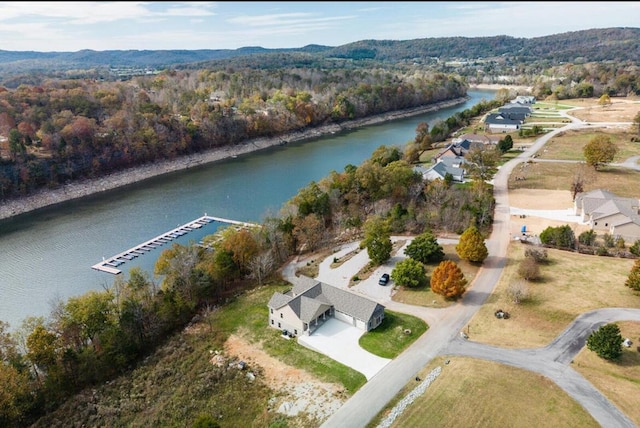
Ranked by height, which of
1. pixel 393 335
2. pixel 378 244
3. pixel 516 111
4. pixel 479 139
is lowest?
pixel 393 335

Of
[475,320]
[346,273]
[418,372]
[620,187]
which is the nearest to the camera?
[418,372]

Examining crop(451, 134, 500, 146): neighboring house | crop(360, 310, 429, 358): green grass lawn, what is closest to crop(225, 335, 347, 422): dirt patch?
crop(360, 310, 429, 358): green grass lawn

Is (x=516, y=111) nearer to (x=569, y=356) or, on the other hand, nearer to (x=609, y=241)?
(x=609, y=241)

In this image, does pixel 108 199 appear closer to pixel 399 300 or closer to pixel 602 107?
pixel 399 300

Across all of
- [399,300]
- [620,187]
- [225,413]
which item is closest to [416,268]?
[399,300]

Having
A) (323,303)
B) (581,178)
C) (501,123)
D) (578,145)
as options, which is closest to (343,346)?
(323,303)

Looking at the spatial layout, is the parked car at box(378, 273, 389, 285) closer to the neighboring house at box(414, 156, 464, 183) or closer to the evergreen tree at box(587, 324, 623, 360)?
the evergreen tree at box(587, 324, 623, 360)

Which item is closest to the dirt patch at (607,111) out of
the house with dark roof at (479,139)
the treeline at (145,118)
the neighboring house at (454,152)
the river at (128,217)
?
the house with dark roof at (479,139)
